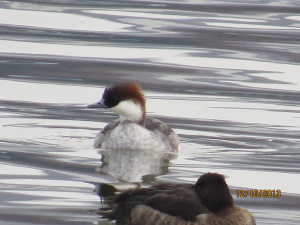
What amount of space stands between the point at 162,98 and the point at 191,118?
1.54 meters

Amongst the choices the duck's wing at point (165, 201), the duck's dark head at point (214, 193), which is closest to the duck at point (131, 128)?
the duck's wing at point (165, 201)

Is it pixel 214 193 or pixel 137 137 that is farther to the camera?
pixel 137 137

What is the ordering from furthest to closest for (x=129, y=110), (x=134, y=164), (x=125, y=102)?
(x=129, y=110)
(x=125, y=102)
(x=134, y=164)

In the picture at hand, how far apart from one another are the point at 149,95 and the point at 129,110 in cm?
272

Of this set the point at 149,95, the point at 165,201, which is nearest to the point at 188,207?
the point at 165,201

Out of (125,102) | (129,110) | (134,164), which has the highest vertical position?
(125,102)

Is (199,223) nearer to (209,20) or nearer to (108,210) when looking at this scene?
(108,210)

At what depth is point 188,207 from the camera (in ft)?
24.2

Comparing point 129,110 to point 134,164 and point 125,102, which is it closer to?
point 125,102

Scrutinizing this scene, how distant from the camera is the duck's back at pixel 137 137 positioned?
11180mm

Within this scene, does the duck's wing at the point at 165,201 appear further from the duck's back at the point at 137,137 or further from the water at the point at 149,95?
the duck's back at the point at 137,137

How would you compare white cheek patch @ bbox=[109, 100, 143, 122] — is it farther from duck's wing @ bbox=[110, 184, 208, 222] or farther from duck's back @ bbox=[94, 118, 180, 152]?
duck's wing @ bbox=[110, 184, 208, 222]

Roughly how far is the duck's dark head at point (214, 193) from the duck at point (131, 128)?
3.69 metres
